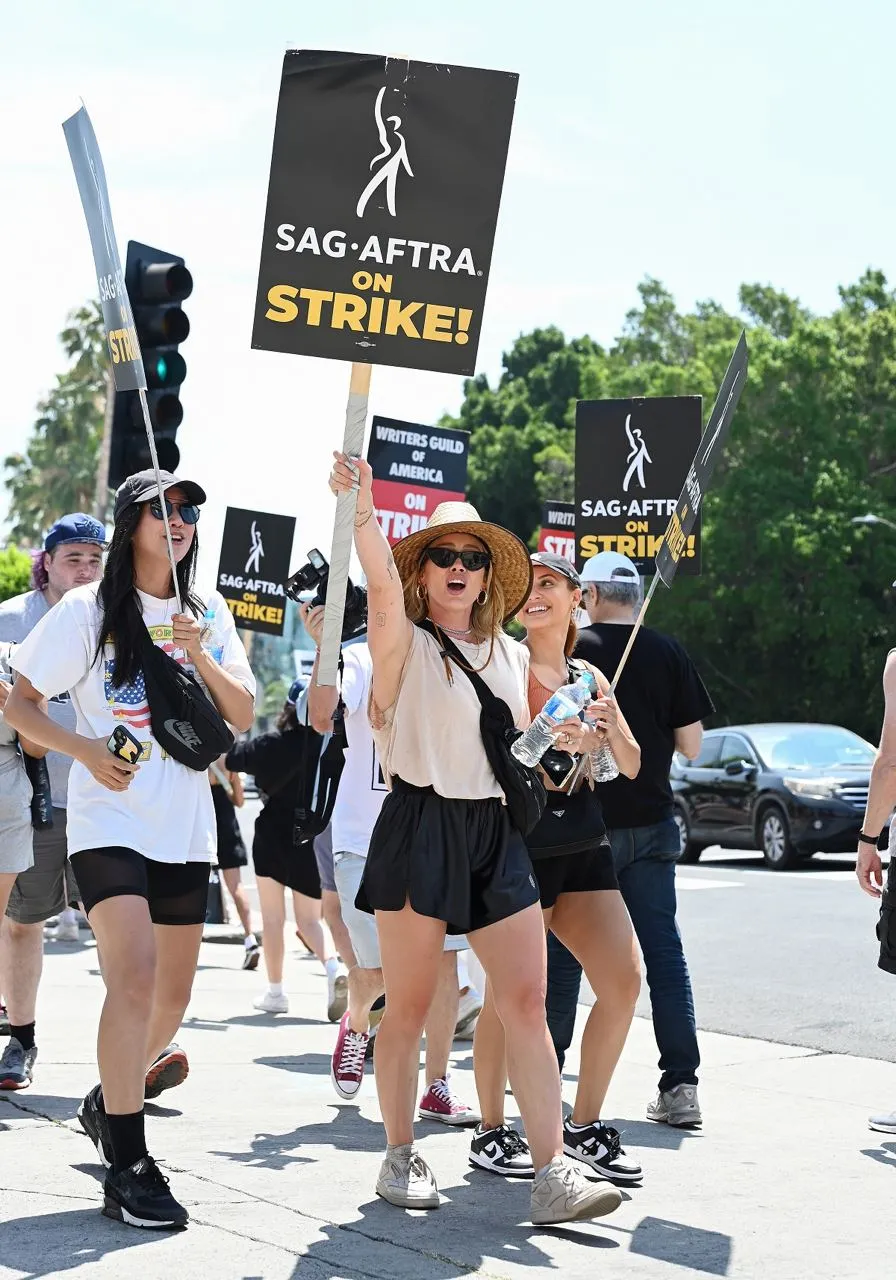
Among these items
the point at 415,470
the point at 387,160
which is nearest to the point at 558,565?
the point at 387,160

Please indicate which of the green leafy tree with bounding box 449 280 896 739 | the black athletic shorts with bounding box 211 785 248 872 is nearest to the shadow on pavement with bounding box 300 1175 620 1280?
the black athletic shorts with bounding box 211 785 248 872

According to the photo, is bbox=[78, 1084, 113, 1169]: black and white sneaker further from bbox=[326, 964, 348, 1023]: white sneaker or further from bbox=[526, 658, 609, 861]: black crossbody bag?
bbox=[326, 964, 348, 1023]: white sneaker

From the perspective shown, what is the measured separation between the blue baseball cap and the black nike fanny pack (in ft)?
5.44

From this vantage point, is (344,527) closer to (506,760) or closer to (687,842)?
(506,760)

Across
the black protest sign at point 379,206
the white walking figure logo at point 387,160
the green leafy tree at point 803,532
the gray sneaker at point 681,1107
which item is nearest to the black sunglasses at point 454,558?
the black protest sign at point 379,206

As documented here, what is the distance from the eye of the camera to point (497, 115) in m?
5.28

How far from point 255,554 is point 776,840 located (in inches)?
295

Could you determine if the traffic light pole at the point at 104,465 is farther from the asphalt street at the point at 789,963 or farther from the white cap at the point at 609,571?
the asphalt street at the point at 789,963

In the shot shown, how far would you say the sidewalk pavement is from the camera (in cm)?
431

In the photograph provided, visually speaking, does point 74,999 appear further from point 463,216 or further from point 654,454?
point 463,216

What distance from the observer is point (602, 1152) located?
539 centimetres

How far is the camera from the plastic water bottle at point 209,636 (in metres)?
5.28

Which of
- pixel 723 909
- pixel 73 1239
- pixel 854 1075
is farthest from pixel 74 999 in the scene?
pixel 723 909

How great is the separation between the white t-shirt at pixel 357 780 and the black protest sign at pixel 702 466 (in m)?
1.38
